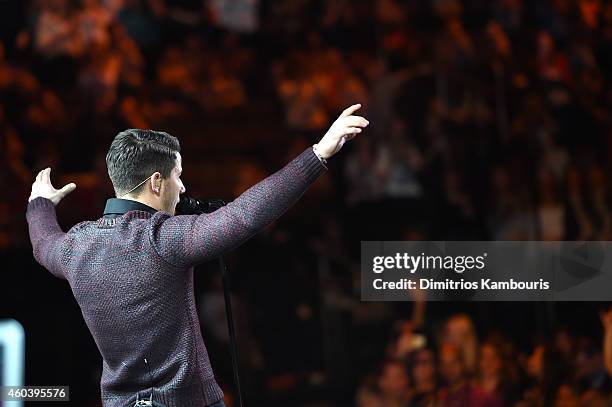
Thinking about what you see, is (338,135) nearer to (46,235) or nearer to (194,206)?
(194,206)

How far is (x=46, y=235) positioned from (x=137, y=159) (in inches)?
14.8

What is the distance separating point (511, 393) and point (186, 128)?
5.48 feet

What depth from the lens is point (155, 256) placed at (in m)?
2.11

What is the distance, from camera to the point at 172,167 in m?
2.26

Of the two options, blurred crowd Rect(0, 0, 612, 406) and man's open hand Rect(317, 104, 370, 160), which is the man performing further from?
blurred crowd Rect(0, 0, 612, 406)

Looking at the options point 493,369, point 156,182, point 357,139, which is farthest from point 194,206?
point 493,369

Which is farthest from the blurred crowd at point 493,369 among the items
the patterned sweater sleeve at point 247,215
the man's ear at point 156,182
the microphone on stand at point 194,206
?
the patterned sweater sleeve at point 247,215

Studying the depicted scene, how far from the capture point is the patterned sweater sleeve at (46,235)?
2322 millimetres

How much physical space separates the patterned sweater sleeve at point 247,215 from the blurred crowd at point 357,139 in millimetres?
2051

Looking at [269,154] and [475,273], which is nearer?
[475,273]

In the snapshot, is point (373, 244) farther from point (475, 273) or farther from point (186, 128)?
point (186, 128)

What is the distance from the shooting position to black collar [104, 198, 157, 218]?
2223 mm

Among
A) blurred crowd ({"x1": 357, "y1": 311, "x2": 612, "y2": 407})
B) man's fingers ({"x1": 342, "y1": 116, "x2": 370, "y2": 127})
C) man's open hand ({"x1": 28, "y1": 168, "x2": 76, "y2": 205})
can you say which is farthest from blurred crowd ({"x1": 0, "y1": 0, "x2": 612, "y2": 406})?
man's fingers ({"x1": 342, "y1": 116, "x2": 370, "y2": 127})

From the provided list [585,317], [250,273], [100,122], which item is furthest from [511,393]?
[100,122]
